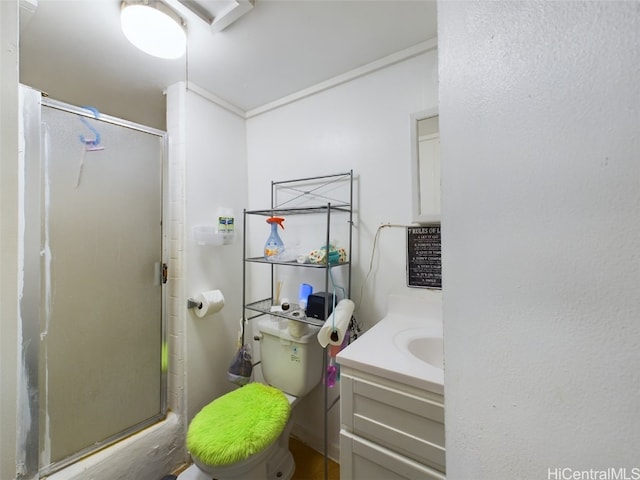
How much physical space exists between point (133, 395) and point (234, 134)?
1624 millimetres

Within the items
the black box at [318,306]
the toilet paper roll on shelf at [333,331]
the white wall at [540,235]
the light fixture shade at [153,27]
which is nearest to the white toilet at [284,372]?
the black box at [318,306]

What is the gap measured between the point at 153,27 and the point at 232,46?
0.32 meters

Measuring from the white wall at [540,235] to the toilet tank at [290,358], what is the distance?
0.96 metres

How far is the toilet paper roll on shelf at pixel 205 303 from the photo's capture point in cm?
135

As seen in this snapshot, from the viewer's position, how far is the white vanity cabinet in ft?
2.28

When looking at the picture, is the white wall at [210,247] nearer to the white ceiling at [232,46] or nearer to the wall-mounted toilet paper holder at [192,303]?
the wall-mounted toilet paper holder at [192,303]

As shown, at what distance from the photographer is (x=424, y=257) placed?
44.8 inches

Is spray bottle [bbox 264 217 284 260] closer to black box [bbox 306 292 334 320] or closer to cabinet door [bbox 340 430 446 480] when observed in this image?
black box [bbox 306 292 334 320]

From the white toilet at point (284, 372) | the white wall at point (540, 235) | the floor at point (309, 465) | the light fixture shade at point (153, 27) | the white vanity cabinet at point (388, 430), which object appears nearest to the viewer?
the white wall at point (540, 235)

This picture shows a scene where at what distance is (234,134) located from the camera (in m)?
1.66

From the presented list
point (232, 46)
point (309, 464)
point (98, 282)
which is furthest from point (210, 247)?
point (309, 464)

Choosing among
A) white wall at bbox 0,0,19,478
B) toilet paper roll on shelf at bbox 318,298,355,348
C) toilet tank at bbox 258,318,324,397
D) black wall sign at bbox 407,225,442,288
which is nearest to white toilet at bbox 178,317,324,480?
toilet tank at bbox 258,318,324,397

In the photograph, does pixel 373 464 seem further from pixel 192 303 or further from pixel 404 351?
pixel 192 303

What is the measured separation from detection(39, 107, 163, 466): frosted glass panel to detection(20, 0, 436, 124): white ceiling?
35cm
